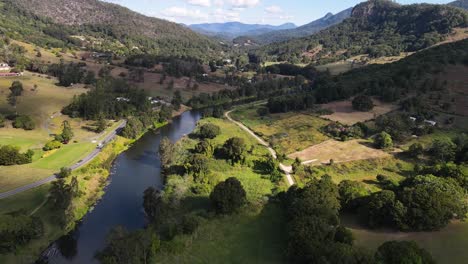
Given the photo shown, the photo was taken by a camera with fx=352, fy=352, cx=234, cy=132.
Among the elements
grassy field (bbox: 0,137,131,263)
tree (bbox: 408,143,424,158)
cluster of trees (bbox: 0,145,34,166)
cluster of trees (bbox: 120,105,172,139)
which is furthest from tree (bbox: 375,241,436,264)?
cluster of trees (bbox: 120,105,172,139)

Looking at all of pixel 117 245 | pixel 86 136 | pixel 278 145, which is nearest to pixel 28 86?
pixel 86 136

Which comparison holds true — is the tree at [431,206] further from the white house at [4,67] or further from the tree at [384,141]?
the white house at [4,67]

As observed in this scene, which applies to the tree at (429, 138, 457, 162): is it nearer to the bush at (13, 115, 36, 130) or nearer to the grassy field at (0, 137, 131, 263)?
the grassy field at (0, 137, 131, 263)

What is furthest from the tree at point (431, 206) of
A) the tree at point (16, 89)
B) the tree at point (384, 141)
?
the tree at point (16, 89)

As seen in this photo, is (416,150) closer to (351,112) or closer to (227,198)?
(351,112)

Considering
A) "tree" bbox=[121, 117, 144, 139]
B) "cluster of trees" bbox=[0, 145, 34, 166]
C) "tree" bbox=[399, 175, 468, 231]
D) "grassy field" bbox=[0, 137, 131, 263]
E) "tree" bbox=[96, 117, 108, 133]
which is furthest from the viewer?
"tree" bbox=[96, 117, 108, 133]

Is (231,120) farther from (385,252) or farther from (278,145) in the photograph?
(385,252)

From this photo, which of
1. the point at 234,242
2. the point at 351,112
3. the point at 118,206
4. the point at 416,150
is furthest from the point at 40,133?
the point at 416,150
